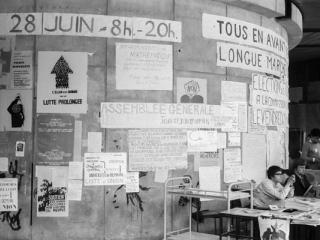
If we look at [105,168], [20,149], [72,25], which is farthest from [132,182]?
[72,25]

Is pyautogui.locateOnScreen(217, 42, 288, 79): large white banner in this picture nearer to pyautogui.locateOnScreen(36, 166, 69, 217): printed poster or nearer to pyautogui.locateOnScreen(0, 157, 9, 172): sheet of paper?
pyautogui.locateOnScreen(36, 166, 69, 217): printed poster

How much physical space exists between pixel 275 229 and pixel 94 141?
8.93ft

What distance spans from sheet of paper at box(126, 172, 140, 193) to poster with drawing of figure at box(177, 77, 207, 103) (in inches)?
50.7

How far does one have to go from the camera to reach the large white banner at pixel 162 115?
22.3 ft

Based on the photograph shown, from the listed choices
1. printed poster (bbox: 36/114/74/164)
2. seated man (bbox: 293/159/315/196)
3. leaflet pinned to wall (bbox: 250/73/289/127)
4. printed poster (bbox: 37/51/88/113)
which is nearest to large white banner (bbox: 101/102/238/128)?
printed poster (bbox: 37/51/88/113)

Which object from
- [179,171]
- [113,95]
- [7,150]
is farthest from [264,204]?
[7,150]

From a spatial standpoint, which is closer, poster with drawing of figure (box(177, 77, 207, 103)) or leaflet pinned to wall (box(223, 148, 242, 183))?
poster with drawing of figure (box(177, 77, 207, 103))

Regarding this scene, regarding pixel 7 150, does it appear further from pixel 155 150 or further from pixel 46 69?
pixel 155 150

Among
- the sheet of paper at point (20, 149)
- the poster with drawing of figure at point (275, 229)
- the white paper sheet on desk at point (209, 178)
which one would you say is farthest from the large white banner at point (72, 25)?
the poster with drawing of figure at point (275, 229)

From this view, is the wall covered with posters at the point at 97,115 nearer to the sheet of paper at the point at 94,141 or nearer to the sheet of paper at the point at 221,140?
the sheet of paper at the point at 94,141

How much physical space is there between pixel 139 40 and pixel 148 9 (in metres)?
0.49

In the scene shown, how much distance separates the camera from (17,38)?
677 cm

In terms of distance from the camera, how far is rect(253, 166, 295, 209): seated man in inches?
269

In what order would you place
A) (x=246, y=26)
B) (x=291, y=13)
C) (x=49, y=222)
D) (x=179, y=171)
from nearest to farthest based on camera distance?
(x=49, y=222) → (x=179, y=171) → (x=246, y=26) → (x=291, y=13)
